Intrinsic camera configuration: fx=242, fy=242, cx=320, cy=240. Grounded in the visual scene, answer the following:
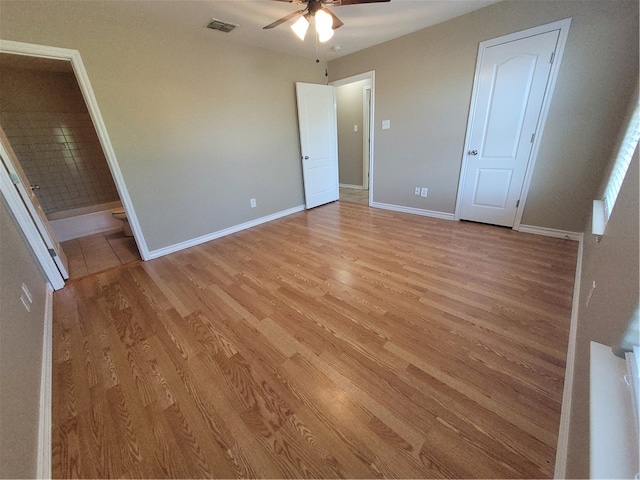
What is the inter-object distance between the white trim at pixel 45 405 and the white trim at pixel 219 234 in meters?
1.17

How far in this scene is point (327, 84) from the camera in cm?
421

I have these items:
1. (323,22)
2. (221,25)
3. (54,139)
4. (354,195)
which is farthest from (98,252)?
(354,195)

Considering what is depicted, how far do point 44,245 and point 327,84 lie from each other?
432 cm

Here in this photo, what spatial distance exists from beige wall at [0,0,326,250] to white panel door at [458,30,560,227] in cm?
255

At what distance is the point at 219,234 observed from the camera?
345 cm

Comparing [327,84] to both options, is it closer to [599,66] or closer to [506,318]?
[599,66]

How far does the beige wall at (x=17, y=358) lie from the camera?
0.90m

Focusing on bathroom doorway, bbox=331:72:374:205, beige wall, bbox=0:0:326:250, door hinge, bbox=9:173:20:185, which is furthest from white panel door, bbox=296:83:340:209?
door hinge, bbox=9:173:20:185

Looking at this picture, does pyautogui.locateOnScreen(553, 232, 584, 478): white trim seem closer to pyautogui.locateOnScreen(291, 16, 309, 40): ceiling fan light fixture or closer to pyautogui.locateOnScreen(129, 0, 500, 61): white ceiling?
pyautogui.locateOnScreen(291, 16, 309, 40): ceiling fan light fixture

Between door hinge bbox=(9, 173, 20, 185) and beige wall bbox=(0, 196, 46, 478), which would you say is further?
door hinge bbox=(9, 173, 20, 185)

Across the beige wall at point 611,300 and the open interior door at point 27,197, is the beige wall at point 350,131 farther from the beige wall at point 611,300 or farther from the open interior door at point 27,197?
the open interior door at point 27,197

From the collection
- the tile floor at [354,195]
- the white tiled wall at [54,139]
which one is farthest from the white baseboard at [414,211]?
the white tiled wall at [54,139]

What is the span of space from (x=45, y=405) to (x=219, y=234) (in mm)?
2400

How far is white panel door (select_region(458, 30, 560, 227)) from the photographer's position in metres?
2.52
